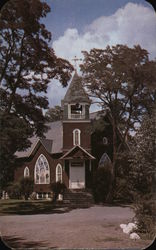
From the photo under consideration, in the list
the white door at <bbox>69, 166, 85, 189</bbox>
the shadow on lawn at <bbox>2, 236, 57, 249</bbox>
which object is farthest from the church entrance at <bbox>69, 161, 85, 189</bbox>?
the shadow on lawn at <bbox>2, 236, 57, 249</bbox>

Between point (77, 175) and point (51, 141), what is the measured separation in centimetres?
118

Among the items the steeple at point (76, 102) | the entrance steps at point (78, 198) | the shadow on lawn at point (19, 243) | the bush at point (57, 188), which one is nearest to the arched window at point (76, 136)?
the steeple at point (76, 102)

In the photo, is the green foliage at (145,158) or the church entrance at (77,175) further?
the church entrance at (77,175)

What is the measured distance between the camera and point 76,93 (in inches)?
368

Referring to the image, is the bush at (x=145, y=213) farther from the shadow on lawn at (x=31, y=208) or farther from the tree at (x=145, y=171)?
the shadow on lawn at (x=31, y=208)

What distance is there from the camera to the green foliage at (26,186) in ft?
29.1

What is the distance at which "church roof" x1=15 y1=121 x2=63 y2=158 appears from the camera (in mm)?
9102

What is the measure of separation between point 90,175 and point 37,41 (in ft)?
12.4

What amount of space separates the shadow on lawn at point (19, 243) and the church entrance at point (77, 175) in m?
2.21

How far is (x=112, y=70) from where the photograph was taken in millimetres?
9141

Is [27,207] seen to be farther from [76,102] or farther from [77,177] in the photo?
[76,102]

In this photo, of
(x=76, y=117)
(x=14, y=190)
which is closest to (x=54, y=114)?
(x=76, y=117)

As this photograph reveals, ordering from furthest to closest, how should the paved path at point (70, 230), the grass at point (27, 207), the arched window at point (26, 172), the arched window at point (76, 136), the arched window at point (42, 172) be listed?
the arched window at point (76, 136) < the arched window at point (42, 172) < the arched window at point (26, 172) < the grass at point (27, 207) < the paved path at point (70, 230)

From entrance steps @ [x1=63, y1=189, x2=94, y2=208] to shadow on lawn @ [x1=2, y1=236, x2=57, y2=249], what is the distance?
5.33 feet
